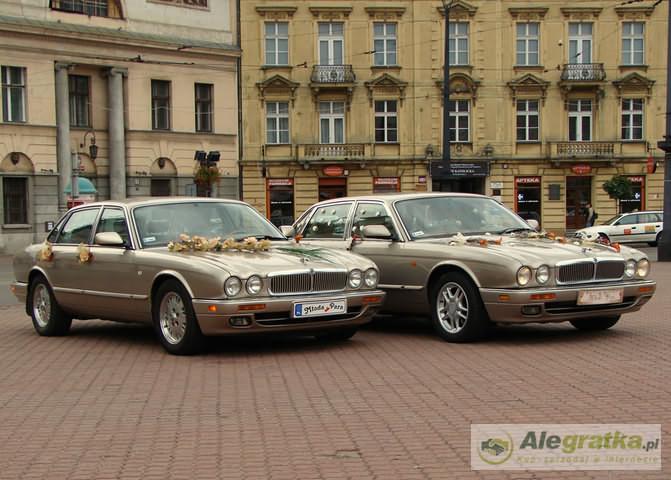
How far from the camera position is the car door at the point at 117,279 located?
1053 cm

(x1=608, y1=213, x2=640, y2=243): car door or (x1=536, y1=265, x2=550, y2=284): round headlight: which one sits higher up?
(x1=536, y1=265, x2=550, y2=284): round headlight

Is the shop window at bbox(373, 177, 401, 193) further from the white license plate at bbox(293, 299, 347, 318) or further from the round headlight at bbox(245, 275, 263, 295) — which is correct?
the round headlight at bbox(245, 275, 263, 295)

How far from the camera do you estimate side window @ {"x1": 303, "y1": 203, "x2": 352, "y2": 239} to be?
12422 millimetres

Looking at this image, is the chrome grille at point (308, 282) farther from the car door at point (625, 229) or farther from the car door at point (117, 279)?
the car door at point (625, 229)

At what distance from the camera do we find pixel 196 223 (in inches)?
436

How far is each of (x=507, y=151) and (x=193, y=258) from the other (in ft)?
138

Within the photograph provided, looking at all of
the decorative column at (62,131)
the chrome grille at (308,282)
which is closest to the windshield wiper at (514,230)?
the chrome grille at (308,282)

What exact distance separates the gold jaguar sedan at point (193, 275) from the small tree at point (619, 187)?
39519 mm

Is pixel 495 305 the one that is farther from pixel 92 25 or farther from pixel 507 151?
pixel 507 151

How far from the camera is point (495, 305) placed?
9.98 m

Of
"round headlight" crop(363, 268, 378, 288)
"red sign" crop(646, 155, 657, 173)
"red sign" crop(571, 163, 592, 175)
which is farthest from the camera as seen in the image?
"red sign" crop(571, 163, 592, 175)

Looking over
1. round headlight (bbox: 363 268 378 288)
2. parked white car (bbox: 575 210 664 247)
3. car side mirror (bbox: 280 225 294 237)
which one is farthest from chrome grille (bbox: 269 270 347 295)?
parked white car (bbox: 575 210 664 247)

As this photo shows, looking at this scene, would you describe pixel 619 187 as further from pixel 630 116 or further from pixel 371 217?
pixel 371 217

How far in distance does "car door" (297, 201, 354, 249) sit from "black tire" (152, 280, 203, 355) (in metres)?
2.67
